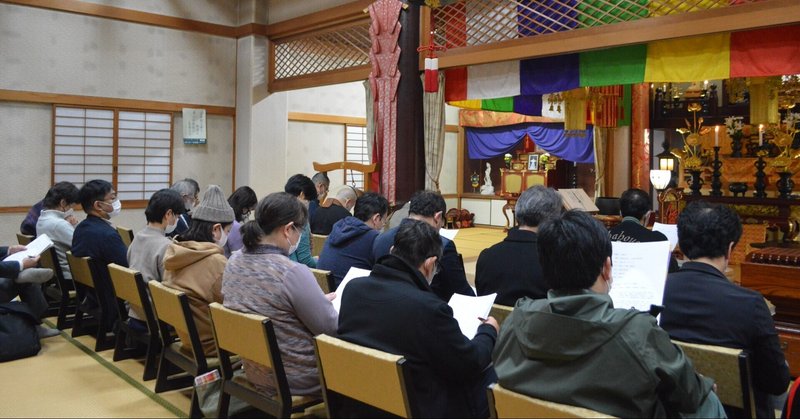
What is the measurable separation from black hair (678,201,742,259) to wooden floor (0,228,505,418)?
226 centimetres

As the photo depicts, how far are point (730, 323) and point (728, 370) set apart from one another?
19 centimetres

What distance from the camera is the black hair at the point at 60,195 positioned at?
14.9 ft

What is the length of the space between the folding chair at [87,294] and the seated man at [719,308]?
3132 millimetres

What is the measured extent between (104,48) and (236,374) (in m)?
6.30

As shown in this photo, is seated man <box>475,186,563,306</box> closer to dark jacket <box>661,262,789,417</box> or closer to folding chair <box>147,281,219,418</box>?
dark jacket <box>661,262,789,417</box>

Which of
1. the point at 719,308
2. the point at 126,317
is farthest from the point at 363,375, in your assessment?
the point at 126,317

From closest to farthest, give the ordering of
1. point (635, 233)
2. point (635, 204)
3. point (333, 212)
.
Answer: point (635, 233)
point (635, 204)
point (333, 212)

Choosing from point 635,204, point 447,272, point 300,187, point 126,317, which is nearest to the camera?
point 447,272

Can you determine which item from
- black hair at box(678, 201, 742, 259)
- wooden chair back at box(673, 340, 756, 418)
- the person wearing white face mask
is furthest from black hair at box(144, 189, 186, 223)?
wooden chair back at box(673, 340, 756, 418)

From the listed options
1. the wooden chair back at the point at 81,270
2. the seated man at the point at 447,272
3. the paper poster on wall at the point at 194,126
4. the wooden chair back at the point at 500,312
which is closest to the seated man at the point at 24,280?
the wooden chair back at the point at 81,270

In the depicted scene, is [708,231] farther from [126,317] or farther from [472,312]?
[126,317]

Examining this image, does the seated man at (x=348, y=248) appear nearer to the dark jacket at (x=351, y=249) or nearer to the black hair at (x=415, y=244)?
the dark jacket at (x=351, y=249)

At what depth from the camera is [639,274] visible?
2.15m

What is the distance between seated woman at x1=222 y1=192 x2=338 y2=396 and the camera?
2281mm
